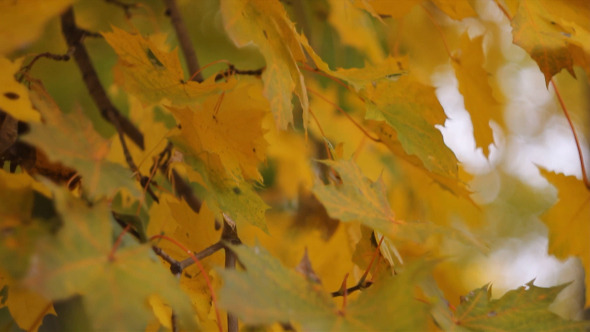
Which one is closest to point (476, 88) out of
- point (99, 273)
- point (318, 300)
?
point (318, 300)

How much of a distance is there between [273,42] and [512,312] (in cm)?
30

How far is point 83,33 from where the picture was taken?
2.39 ft

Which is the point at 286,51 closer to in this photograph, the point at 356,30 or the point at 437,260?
the point at 437,260

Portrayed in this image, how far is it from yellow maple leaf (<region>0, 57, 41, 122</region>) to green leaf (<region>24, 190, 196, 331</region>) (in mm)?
107

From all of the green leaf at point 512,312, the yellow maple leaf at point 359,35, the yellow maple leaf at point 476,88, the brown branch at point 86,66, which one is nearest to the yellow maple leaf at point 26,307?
the brown branch at point 86,66

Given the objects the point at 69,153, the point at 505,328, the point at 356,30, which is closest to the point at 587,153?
the point at 356,30

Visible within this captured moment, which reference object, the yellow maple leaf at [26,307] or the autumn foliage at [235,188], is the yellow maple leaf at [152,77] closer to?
the autumn foliage at [235,188]

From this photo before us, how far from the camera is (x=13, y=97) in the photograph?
1.38ft

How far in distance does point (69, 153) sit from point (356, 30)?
831 millimetres

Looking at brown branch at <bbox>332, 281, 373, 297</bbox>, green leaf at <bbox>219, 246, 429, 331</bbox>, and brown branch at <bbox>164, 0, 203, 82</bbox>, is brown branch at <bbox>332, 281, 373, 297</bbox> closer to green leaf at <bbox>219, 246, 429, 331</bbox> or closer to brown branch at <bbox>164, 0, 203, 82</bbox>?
green leaf at <bbox>219, 246, 429, 331</bbox>

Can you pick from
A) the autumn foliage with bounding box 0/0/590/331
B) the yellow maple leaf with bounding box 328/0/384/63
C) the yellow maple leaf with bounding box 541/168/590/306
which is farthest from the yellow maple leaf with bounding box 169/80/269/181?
the yellow maple leaf with bounding box 328/0/384/63

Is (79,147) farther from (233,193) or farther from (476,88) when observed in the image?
(476,88)

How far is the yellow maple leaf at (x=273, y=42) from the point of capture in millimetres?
431

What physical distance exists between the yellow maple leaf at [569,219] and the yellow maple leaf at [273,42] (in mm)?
410
